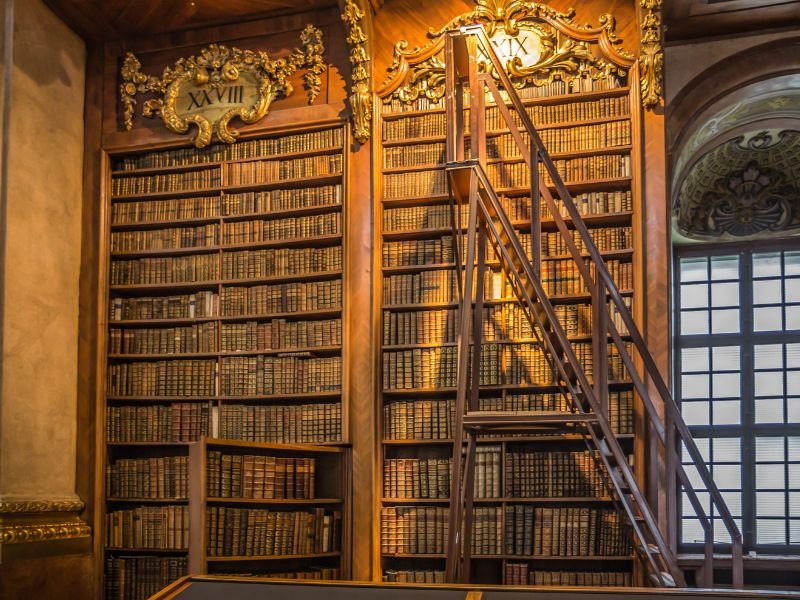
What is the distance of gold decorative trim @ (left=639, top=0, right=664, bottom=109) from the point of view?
5.46 metres

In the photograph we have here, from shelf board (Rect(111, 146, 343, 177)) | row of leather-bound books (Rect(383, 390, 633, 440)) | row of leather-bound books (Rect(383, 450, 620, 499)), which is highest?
shelf board (Rect(111, 146, 343, 177))

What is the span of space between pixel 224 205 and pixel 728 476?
423 centimetres

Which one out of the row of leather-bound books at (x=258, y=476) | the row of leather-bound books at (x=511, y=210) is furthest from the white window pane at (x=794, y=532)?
the row of leather-bound books at (x=258, y=476)

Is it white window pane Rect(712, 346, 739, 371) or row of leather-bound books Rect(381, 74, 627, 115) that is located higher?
row of leather-bound books Rect(381, 74, 627, 115)

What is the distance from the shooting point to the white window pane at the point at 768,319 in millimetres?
7652

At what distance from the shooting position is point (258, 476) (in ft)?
17.2

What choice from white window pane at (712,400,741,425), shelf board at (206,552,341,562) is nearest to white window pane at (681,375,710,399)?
white window pane at (712,400,741,425)

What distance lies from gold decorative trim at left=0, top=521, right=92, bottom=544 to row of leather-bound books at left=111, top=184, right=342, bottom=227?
6.15 feet

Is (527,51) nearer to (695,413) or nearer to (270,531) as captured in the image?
(270,531)

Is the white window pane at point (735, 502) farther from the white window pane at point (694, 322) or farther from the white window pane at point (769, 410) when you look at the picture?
the white window pane at point (694, 322)

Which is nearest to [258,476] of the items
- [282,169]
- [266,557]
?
[266,557]

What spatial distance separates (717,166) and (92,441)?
16.4 feet

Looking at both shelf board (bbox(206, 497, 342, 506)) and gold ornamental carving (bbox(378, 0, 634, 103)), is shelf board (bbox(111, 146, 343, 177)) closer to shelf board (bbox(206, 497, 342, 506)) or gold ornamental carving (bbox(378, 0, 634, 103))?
gold ornamental carving (bbox(378, 0, 634, 103))

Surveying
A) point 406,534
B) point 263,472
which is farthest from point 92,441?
point 406,534
